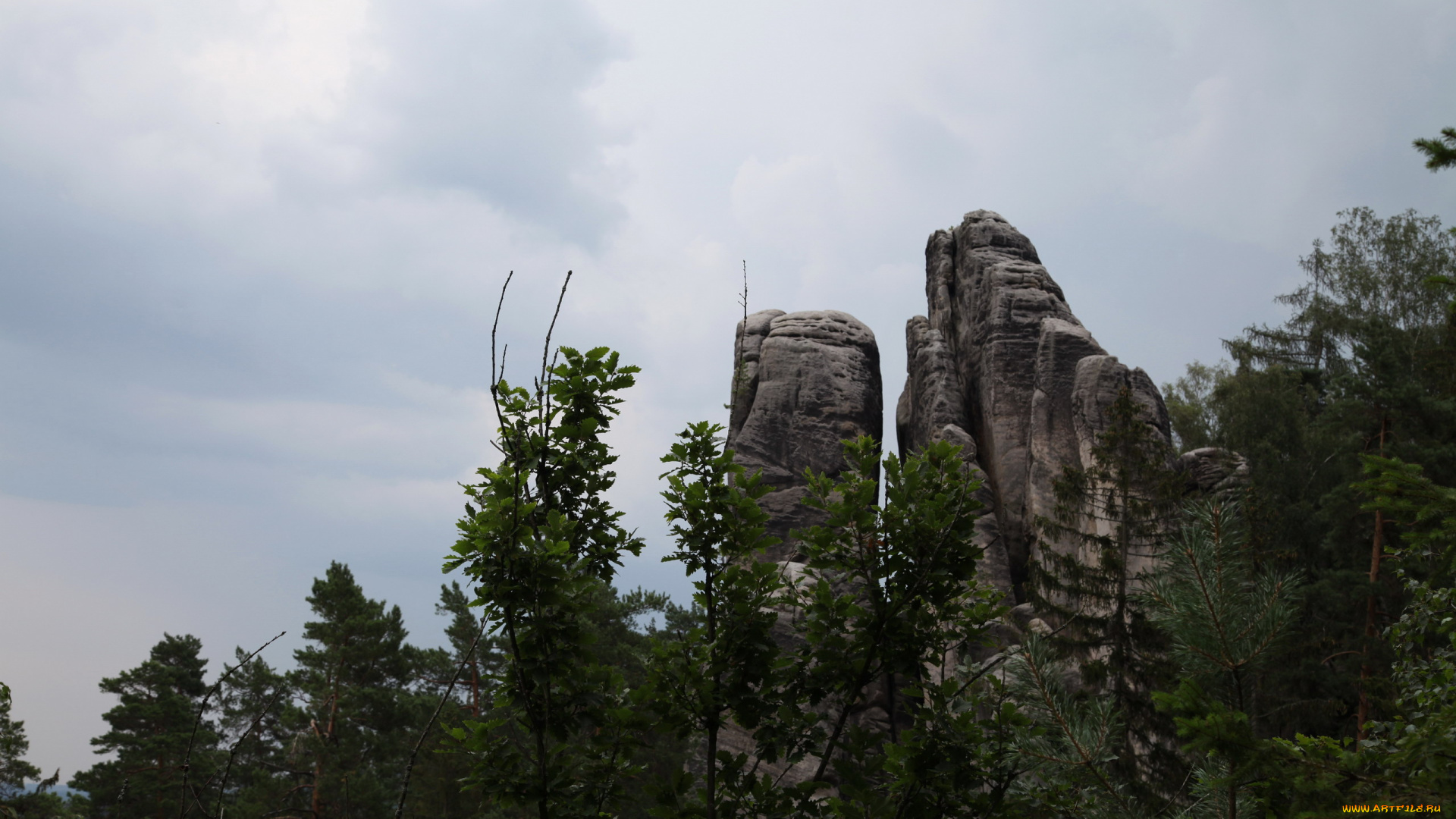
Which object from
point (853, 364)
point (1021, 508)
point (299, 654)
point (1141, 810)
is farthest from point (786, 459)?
point (1141, 810)

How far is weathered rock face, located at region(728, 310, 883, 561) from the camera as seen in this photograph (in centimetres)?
2497

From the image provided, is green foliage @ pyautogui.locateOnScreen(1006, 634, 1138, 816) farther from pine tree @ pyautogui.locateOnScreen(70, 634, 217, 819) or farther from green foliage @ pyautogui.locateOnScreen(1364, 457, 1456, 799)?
pine tree @ pyautogui.locateOnScreen(70, 634, 217, 819)

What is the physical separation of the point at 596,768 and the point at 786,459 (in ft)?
71.4

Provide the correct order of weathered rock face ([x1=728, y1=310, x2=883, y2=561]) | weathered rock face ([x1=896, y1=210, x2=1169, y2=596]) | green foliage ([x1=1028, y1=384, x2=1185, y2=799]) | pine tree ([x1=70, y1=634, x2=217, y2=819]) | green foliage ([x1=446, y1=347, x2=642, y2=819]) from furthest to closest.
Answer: weathered rock face ([x1=728, y1=310, x2=883, y2=561]) → weathered rock face ([x1=896, y1=210, x2=1169, y2=596]) → pine tree ([x1=70, y1=634, x2=217, y2=819]) → green foliage ([x1=1028, y1=384, x2=1185, y2=799]) → green foliage ([x1=446, y1=347, x2=642, y2=819])

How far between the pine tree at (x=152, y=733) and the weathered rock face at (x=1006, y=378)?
1870 centimetres

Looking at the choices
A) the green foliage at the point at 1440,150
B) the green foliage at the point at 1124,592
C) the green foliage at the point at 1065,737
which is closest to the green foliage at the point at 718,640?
the green foliage at the point at 1065,737

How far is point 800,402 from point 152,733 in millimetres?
19135

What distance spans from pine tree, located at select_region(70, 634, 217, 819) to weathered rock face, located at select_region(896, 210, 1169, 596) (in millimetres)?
18698

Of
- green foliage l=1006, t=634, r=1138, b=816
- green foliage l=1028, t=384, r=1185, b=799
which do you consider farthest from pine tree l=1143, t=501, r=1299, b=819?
green foliage l=1028, t=384, r=1185, b=799

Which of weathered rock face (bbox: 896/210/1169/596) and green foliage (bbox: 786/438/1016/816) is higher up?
weathered rock face (bbox: 896/210/1169/596)

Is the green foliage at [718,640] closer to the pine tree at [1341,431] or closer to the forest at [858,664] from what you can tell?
the forest at [858,664]

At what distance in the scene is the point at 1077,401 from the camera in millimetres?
22516

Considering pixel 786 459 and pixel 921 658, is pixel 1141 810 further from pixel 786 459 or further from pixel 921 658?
pixel 786 459

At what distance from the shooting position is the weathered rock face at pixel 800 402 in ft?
81.9
